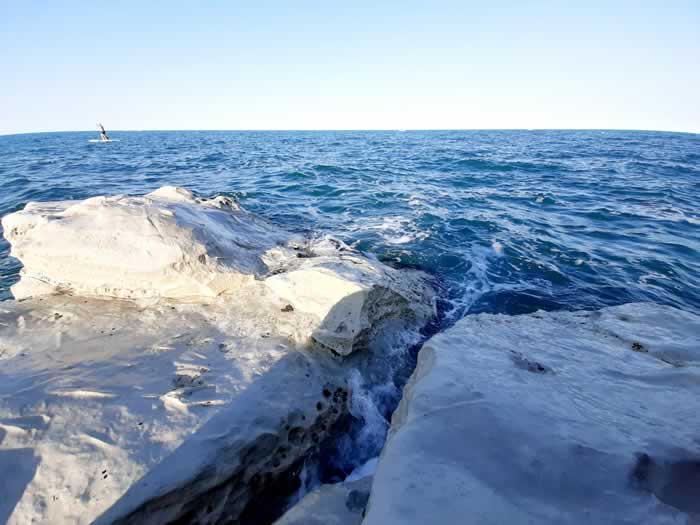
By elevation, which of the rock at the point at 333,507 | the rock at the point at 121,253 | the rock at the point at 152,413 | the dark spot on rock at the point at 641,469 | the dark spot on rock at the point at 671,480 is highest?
the rock at the point at 121,253

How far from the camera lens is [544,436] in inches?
77.0

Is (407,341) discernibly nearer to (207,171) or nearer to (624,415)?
(624,415)

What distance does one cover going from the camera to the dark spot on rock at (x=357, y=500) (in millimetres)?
2072

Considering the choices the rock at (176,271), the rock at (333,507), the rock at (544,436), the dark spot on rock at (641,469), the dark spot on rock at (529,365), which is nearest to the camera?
the rock at (544,436)

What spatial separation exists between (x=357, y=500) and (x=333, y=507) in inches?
6.2

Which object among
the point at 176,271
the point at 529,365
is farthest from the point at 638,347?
the point at 176,271

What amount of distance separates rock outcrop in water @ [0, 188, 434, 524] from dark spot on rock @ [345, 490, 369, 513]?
0.75 m

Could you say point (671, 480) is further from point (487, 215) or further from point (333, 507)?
point (487, 215)

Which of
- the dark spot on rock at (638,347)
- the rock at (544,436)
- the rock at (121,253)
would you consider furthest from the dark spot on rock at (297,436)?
the dark spot on rock at (638,347)

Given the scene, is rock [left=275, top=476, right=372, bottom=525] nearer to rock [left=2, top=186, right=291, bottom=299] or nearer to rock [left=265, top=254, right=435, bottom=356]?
rock [left=265, top=254, right=435, bottom=356]

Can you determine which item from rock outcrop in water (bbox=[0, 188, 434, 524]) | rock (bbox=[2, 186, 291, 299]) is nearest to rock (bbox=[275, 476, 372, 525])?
rock outcrop in water (bbox=[0, 188, 434, 524])

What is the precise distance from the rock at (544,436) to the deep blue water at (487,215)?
6.77ft

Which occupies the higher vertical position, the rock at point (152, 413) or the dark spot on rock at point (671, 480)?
the dark spot on rock at point (671, 480)

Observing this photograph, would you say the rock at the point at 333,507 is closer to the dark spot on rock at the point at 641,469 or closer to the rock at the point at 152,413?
the rock at the point at 152,413
